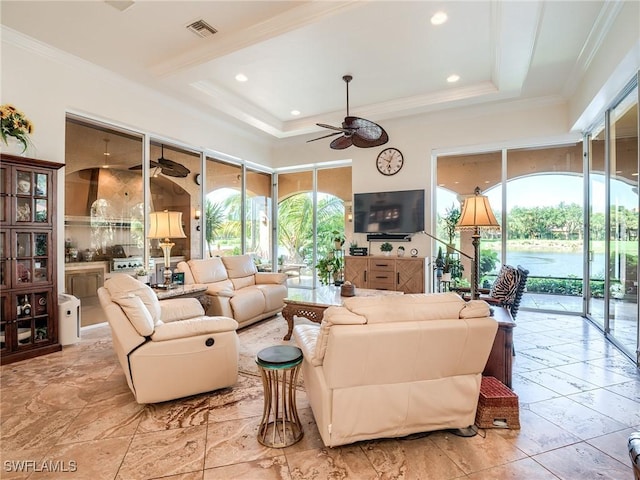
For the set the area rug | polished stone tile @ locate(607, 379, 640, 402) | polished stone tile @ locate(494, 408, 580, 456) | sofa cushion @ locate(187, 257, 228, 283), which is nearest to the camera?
polished stone tile @ locate(494, 408, 580, 456)

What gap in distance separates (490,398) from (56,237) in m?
4.36

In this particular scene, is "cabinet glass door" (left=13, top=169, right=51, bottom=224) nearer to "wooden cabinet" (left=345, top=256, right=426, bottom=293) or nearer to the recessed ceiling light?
the recessed ceiling light

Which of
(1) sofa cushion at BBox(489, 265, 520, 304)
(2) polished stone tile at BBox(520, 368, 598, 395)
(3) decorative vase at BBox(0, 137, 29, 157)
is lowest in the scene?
(2) polished stone tile at BBox(520, 368, 598, 395)

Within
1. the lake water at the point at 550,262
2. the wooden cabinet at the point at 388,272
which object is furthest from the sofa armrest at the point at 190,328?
the lake water at the point at 550,262

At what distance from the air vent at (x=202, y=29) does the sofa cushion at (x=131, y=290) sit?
8.51 feet

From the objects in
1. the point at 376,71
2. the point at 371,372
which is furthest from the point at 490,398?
the point at 376,71

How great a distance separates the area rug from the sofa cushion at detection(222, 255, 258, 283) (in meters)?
0.89

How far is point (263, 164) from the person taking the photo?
7488mm

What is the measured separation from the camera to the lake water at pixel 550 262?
5.26m

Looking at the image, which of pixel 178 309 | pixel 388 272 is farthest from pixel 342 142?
pixel 178 309

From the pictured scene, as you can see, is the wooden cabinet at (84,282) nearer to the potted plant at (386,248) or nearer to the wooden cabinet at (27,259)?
the wooden cabinet at (27,259)

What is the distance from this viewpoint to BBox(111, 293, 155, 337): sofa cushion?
2.35m

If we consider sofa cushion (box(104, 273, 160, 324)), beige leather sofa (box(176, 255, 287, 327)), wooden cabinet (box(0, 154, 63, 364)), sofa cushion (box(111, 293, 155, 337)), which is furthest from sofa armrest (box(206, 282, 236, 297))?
sofa cushion (box(111, 293, 155, 337))

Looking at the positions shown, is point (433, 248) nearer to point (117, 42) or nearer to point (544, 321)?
point (544, 321)
